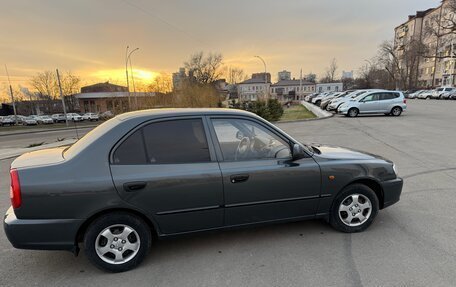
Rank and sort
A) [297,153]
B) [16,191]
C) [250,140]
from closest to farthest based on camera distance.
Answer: [16,191] < [297,153] < [250,140]

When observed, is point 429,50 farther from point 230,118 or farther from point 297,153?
point 230,118

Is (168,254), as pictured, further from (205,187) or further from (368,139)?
(368,139)

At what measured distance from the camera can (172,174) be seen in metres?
2.76

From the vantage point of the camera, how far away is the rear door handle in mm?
2649

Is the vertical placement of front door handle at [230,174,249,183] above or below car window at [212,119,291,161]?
below

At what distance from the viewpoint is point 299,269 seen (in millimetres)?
2766

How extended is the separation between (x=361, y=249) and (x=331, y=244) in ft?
1.04

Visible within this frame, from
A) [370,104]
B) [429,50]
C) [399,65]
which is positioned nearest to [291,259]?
[370,104]

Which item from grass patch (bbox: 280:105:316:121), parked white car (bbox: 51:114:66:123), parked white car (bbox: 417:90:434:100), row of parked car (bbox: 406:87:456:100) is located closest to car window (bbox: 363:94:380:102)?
grass patch (bbox: 280:105:316:121)

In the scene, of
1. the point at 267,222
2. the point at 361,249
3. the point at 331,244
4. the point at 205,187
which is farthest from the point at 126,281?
the point at 361,249

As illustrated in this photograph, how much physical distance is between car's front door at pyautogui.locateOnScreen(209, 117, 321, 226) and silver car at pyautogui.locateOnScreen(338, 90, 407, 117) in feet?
59.4

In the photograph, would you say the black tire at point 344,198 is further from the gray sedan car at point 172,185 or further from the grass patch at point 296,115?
the grass patch at point 296,115

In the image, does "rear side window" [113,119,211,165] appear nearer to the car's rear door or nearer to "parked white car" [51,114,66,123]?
the car's rear door

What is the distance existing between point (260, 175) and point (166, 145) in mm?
1064
